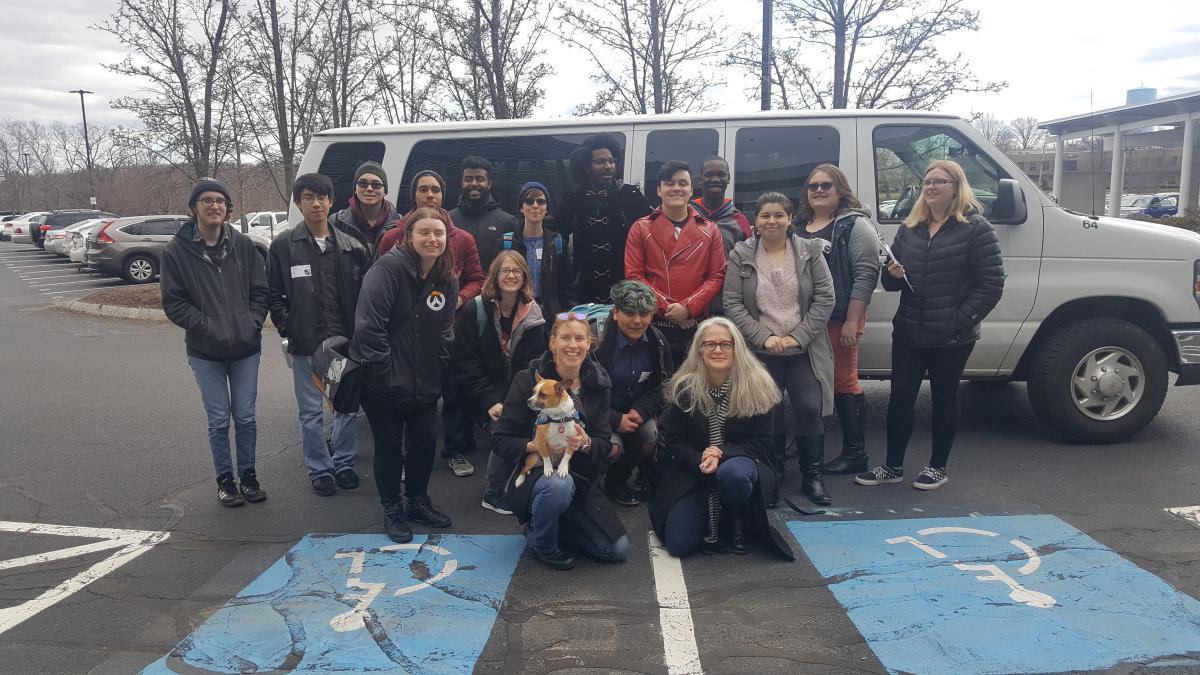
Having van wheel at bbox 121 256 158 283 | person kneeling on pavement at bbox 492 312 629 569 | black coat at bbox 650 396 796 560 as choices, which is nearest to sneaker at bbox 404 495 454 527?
person kneeling on pavement at bbox 492 312 629 569

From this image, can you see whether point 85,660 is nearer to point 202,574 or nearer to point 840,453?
point 202,574

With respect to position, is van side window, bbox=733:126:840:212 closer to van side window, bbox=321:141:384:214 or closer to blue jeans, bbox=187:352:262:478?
van side window, bbox=321:141:384:214

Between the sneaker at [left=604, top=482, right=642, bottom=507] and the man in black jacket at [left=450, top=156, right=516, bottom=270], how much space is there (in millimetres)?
1742

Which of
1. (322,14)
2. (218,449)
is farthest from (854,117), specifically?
(322,14)

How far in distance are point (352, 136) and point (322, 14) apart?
32.4 ft

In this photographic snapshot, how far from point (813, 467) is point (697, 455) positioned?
1.01m

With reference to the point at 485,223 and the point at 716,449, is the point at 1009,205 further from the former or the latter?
the point at 485,223

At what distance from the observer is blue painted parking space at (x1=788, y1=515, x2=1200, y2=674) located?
308 cm

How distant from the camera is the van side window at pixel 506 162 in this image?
5840 millimetres

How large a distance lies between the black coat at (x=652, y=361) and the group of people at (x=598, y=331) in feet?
0.04

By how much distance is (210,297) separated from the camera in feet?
15.5

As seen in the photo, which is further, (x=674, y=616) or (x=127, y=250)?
(x=127, y=250)

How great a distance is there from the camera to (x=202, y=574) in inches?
158

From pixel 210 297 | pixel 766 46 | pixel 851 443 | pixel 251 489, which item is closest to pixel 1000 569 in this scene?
pixel 851 443
